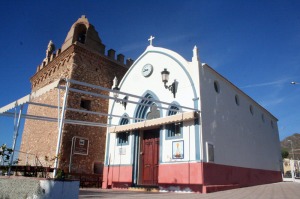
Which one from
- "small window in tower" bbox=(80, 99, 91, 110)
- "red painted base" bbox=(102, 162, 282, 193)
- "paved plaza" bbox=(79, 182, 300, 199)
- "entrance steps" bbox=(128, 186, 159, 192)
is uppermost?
"small window in tower" bbox=(80, 99, 91, 110)

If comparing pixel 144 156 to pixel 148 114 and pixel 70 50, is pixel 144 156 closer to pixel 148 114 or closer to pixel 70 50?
pixel 148 114

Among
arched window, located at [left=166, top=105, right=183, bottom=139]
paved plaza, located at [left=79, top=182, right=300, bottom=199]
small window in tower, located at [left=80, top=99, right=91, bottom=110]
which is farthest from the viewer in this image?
small window in tower, located at [left=80, top=99, right=91, bottom=110]

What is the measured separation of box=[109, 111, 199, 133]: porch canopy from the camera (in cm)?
985

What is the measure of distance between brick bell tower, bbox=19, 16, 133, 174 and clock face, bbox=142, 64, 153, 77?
336 centimetres

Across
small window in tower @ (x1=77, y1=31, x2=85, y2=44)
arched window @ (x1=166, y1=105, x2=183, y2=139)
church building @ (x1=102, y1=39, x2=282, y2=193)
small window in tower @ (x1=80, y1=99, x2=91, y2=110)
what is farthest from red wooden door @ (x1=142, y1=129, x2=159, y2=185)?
small window in tower @ (x1=77, y1=31, x2=85, y2=44)

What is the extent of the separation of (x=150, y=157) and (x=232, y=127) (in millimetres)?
4500

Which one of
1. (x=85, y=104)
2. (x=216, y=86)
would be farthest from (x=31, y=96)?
(x=216, y=86)

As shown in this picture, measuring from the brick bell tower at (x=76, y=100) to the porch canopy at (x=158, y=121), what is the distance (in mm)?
1848

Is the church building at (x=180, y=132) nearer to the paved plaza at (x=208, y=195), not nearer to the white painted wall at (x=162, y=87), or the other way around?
the white painted wall at (x=162, y=87)

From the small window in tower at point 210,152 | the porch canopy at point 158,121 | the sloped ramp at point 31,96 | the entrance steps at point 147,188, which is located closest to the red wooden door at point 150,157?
the entrance steps at point 147,188

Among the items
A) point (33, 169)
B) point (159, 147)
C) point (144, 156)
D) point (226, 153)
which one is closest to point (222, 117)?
point (226, 153)

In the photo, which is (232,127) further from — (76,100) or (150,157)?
(76,100)

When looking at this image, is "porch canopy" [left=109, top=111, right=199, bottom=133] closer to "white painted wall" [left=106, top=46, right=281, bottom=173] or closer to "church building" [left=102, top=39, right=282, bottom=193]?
"church building" [left=102, top=39, right=282, bottom=193]

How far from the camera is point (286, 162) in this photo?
34.1 m
